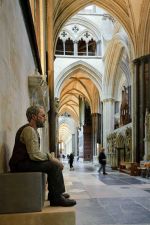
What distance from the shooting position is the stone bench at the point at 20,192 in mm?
2318

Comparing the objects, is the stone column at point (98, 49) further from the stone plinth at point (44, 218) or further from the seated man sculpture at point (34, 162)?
the stone plinth at point (44, 218)

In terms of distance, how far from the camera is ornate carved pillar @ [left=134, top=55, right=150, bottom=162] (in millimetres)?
18578

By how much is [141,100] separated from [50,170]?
1669 centimetres

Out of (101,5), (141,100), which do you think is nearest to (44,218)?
(141,100)

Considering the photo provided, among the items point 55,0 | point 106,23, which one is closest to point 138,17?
point 55,0

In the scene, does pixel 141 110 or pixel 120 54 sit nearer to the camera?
pixel 141 110

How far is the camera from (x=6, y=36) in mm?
2861

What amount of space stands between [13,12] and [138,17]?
17488 mm

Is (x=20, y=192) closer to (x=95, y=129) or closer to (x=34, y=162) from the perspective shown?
(x=34, y=162)

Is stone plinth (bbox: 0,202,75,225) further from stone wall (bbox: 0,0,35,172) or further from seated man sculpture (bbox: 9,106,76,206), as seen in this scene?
stone wall (bbox: 0,0,35,172)

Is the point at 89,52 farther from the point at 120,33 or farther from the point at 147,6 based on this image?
the point at 147,6

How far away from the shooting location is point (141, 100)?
1889 centimetres

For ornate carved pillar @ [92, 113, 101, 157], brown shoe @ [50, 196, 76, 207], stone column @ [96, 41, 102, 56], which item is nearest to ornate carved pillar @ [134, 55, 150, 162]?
stone column @ [96, 41, 102, 56]

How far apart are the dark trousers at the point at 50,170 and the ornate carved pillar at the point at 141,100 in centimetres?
1606
